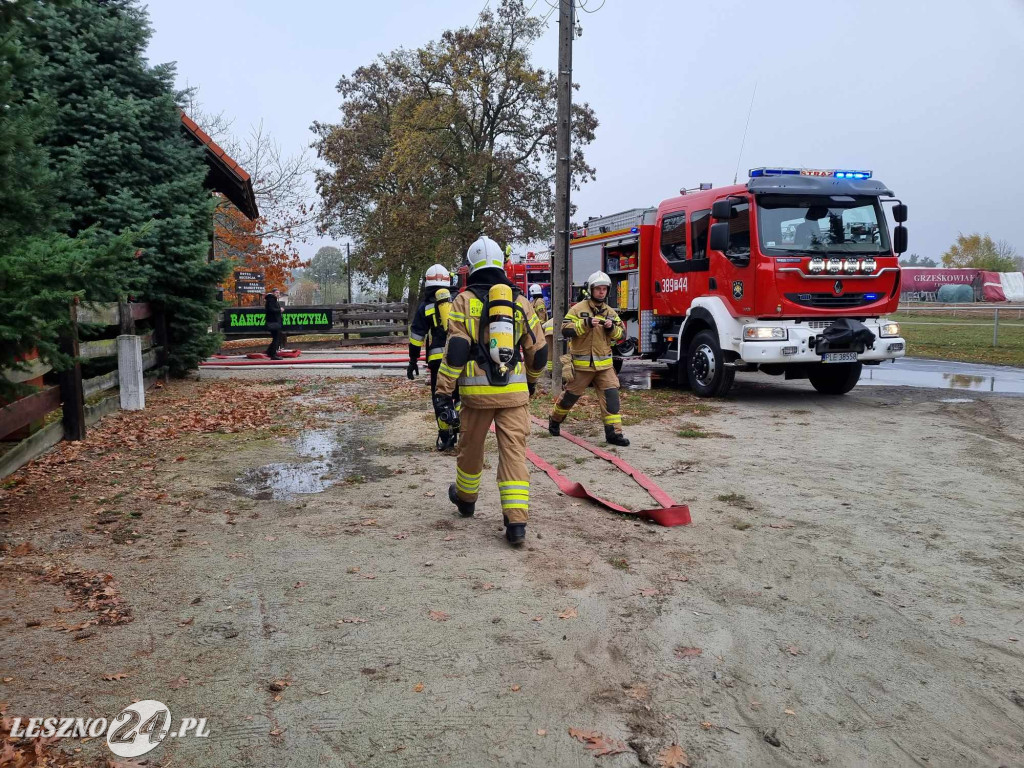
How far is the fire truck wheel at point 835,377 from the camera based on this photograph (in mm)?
12391

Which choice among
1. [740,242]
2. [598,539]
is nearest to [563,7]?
[740,242]

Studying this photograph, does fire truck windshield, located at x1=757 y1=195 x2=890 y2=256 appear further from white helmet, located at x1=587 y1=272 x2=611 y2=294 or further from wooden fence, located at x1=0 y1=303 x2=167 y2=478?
wooden fence, located at x1=0 y1=303 x2=167 y2=478

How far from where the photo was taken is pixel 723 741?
9.80 feet

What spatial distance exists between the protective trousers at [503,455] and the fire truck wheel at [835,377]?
827 cm

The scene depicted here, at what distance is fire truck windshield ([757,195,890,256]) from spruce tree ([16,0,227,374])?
879cm

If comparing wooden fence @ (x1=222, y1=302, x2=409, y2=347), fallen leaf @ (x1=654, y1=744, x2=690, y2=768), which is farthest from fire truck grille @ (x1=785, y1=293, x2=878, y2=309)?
wooden fence @ (x1=222, y1=302, x2=409, y2=347)

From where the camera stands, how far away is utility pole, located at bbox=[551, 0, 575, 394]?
1136 cm

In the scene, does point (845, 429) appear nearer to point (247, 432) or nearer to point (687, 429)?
point (687, 429)

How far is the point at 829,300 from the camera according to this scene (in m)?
11.1

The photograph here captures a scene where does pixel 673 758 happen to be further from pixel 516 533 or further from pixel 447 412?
pixel 447 412

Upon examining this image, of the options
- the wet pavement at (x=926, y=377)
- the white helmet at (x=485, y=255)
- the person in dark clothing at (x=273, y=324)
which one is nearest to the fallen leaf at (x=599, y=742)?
the white helmet at (x=485, y=255)

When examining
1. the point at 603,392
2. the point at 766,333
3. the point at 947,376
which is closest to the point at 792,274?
the point at 766,333

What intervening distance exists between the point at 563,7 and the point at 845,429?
701cm

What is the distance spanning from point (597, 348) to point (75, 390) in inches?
220
